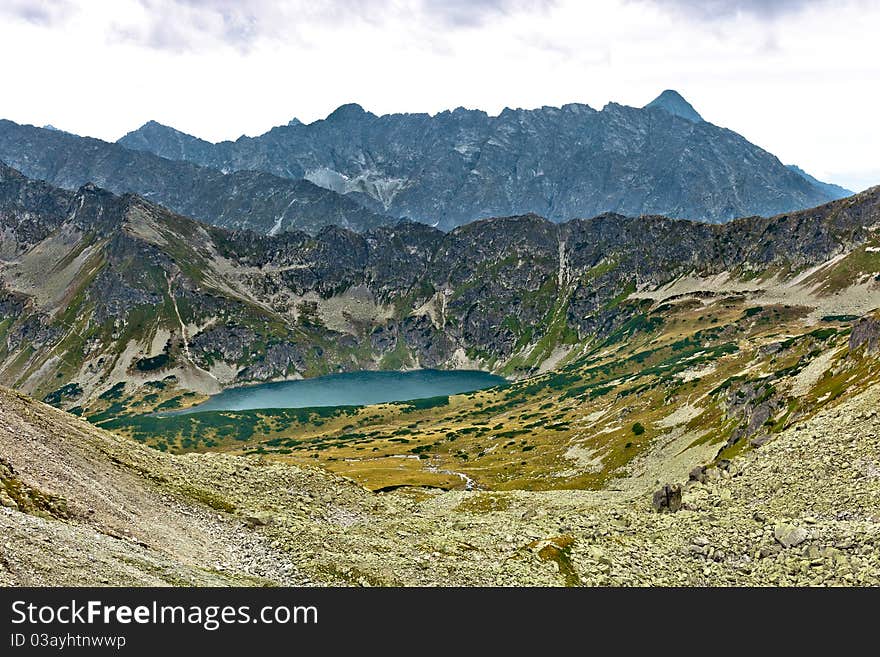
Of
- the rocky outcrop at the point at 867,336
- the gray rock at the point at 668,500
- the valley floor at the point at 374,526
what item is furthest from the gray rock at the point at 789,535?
the rocky outcrop at the point at 867,336

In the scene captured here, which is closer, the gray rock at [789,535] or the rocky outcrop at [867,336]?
the gray rock at [789,535]

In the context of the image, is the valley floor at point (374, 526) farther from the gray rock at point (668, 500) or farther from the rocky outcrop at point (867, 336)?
the rocky outcrop at point (867, 336)

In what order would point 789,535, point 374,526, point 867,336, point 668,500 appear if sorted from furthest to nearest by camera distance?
point 867,336 → point 668,500 → point 374,526 → point 789,535

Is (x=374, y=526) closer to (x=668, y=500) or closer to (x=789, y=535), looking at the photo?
(x=668, y=500)

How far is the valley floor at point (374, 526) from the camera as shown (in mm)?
34250

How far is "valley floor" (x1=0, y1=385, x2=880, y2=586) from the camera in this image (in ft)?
112

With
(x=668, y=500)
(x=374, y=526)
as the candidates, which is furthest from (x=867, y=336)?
(x=374, y=526)

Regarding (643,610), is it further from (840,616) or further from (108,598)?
(108,598)

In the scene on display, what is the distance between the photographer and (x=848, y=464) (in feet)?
165

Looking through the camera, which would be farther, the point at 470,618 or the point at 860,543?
the point at 860,543

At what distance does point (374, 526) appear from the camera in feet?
172

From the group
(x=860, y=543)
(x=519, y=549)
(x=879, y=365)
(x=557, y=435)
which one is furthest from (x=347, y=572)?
(x=557, y=435)

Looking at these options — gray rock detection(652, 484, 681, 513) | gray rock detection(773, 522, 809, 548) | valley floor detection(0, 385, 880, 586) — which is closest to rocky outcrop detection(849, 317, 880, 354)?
valley floor detection(0, 385, 880, 586)

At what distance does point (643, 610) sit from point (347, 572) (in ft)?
67.2
